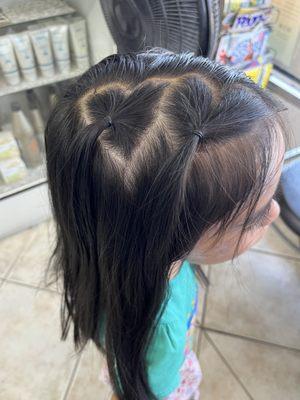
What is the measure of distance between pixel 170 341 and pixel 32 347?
0.76 metres

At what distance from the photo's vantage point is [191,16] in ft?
2.15

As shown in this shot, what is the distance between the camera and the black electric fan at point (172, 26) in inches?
25.7

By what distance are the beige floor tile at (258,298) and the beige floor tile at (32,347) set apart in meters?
0.51

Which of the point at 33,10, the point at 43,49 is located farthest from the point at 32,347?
the point at 33,10

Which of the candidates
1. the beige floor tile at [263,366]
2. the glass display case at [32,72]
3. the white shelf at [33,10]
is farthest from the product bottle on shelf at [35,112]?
the beige floor tile at [263,366]

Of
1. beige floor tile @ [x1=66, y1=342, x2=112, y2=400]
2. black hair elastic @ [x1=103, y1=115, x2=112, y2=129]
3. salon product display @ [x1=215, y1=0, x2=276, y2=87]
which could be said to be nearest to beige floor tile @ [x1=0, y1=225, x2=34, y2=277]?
beige floor tile @ [x1=66, y1=342, x2=112, y2=400]

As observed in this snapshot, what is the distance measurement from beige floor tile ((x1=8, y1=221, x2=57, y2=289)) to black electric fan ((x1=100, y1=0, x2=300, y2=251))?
86 centimetres

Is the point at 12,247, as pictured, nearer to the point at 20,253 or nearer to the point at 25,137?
the point at 20,253

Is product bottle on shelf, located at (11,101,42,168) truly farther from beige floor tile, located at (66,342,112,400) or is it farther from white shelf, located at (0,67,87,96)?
beige floor tile, located at (66,342,112,400)

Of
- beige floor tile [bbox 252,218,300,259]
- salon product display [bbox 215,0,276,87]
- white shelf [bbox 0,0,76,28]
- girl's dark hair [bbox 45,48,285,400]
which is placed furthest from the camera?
beige floor tile [bbox 252,218,300,259]

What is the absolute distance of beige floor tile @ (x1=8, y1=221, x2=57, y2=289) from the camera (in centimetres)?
132

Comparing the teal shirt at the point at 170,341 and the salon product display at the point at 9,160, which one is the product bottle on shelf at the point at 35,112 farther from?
the teal shirt at the point at 170,341

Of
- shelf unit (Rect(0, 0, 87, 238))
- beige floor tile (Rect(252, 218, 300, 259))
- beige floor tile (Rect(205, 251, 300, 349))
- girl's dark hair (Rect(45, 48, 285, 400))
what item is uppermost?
girl's dark hair (Rect(45, 48, 285, 400))

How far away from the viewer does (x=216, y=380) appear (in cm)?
107
